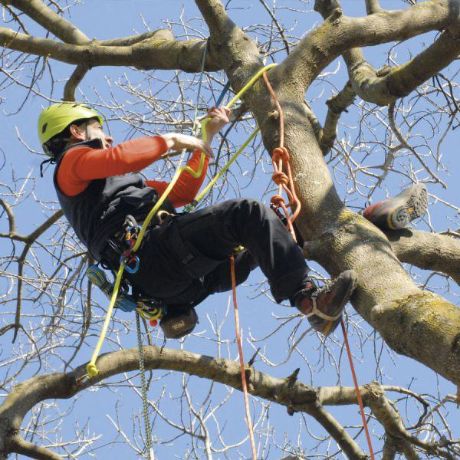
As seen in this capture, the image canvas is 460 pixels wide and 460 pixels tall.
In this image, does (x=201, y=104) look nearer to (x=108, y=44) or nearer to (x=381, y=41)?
(x=108, y=44)

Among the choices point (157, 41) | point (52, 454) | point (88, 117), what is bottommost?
point (52, 454)

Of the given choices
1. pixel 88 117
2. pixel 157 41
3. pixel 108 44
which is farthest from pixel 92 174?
pixel 108 44

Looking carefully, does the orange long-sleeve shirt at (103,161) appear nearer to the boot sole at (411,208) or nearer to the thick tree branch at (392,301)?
the thick tree branch at (392,301)

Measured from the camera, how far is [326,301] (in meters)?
3.37

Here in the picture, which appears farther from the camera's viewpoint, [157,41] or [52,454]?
[157,41]

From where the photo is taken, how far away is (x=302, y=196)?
12.0ft

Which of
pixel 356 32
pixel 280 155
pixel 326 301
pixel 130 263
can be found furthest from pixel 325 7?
pixel 326 301

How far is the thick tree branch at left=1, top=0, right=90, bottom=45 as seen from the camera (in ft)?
17.4

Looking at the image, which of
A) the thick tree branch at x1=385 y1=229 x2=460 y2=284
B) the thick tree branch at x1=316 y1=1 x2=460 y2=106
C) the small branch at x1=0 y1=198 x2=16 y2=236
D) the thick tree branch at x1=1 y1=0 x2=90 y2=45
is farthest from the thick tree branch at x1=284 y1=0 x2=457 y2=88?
the small branch at x1=0 y1=198 x2=16 y2=236

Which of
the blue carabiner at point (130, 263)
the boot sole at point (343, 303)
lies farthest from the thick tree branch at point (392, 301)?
the blue carabiner at point (130, 263)

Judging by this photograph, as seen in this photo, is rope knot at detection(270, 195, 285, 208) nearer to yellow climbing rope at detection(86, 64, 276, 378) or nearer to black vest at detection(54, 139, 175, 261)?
yellow climbing rope at detection(86, 64, 276, 378)

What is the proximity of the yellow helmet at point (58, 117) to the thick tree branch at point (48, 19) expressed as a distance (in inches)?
41.2

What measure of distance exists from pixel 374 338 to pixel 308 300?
5.75ft

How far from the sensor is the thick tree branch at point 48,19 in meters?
5.30
